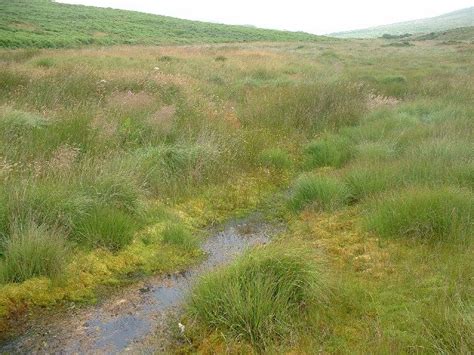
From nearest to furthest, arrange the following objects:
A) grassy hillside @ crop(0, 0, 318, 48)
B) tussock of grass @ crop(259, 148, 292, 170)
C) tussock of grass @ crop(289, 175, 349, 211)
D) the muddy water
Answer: the muddy water < tussock of grass @ crop(289, 175, 349, 211) < tussock of grass @ crop(259, 148, 292, 170) < grassy hillside @ crop(0, 0, 318, 48)

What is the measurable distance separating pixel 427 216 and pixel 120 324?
3585 millimetres

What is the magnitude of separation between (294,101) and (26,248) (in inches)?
317

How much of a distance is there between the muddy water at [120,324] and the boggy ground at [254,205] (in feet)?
0.80

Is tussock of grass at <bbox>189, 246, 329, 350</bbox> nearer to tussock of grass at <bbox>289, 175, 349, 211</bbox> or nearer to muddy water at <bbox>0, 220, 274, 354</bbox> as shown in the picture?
muddy water at <bbox>0, 220, 274, 354</bbox>

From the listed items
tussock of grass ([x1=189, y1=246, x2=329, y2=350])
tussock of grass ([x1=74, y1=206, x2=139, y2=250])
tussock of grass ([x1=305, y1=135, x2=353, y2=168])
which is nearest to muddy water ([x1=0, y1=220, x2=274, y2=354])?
tussock of grass ([x1=189, y1=246, x2=329, y2=350])

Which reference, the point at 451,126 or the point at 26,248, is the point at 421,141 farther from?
the point at 26,248

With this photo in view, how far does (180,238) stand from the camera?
214 inches

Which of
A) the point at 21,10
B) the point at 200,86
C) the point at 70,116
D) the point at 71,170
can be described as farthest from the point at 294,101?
the point at 21,10

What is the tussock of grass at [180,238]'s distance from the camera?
17.7 feet

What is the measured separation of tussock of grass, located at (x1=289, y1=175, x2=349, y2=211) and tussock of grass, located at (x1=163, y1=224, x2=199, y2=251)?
5.84ft

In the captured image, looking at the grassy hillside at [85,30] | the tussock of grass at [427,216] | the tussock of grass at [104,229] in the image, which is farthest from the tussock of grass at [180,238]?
the grassy hillside at [85,30]

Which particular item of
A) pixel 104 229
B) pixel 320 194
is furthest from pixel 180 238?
pixel 320 194

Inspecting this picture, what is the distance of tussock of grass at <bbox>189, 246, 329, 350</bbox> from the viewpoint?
3.55 metres

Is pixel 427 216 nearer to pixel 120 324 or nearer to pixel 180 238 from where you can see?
pixel 180 238
